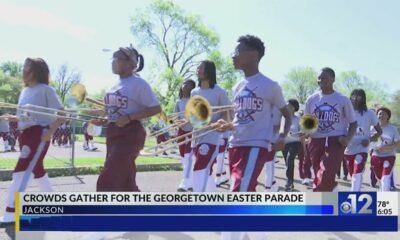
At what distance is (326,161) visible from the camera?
6148 mm

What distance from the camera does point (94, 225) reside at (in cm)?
464

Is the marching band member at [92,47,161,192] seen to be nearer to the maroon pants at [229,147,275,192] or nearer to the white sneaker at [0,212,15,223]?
the maroon pants at [229,147,275,192]

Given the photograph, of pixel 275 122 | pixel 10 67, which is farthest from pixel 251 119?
pixel 10 67

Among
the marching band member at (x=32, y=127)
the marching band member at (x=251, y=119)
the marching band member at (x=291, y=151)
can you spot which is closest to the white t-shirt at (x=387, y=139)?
the marching band member at (x=291, y=151)

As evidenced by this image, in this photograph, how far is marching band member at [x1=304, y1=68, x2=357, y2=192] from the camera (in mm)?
6113

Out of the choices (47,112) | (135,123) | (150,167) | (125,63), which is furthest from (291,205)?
(150,167)

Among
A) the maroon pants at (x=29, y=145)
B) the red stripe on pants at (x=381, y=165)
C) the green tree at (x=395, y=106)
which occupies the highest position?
the green tree at (x=395, y=106)

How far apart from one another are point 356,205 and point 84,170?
770 cm

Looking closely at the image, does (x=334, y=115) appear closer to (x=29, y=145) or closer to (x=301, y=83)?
(x=29, y=145)

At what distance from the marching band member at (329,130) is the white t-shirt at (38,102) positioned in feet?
11.1

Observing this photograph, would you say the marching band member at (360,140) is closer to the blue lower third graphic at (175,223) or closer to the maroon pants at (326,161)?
the maroon pants at (326,161)

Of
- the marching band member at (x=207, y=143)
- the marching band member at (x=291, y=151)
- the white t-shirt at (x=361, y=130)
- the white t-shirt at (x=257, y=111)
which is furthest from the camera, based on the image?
the marching band member at (x=291, y=151)

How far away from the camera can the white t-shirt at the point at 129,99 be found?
5.11 m

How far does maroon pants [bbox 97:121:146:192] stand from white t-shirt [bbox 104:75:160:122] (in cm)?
15
